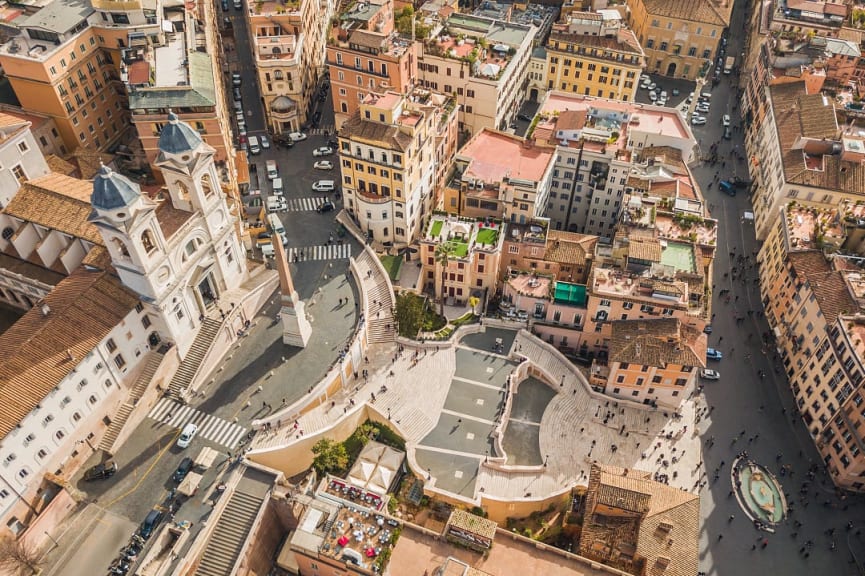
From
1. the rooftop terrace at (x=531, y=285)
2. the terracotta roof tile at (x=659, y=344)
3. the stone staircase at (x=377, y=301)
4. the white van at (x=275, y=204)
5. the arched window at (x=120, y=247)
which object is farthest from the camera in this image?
the white van at (x=275, y=204)

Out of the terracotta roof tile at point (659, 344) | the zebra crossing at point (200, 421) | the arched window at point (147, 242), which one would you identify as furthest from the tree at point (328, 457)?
the terracotta roof tile at point (659, 344)

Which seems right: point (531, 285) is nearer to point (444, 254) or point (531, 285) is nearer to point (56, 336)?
point (444, 254)

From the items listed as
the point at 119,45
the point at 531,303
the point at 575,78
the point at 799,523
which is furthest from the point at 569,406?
the point at 119,45

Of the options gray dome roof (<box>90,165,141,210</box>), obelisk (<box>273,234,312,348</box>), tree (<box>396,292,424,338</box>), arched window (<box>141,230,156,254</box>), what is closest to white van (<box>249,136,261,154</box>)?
obelisk (<box>273,234,312,348</box>)

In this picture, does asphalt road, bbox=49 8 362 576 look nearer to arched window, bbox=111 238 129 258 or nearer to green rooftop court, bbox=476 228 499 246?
arched window, bbox=111 238 129 258

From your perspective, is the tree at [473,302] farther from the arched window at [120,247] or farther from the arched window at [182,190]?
the arched window at [120,247]

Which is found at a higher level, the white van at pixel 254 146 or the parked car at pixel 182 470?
the white van at pixel 254 146
